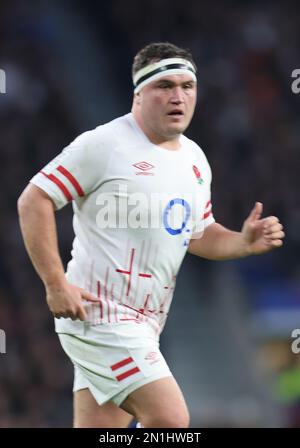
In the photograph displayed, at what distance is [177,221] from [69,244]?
275 inches

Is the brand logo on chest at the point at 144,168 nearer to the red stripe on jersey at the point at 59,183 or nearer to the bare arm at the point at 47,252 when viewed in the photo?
the red stripe on jersey at the point at 59,183

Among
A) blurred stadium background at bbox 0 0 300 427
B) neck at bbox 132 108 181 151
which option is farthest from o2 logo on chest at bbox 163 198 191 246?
blurred stadium background at bbox 0 0 300 427

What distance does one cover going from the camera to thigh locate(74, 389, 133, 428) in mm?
5004

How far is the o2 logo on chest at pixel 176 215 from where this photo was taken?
493 cm

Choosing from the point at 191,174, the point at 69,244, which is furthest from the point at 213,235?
the point at 69,244

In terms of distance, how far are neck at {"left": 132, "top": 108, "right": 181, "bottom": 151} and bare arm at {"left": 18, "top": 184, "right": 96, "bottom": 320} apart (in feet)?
2.02

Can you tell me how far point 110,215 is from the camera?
4.87 metres

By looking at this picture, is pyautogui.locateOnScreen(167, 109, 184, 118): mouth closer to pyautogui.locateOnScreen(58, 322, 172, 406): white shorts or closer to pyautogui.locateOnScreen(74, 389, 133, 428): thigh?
pyautogui.locateOnScreen(58, 322, 172, 406): white shorts

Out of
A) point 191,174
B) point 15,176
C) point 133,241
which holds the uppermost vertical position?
point 15,176

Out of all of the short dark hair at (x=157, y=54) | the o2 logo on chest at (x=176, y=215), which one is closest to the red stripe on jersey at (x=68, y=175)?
the o2 logo on chest at (x=176, y=215)

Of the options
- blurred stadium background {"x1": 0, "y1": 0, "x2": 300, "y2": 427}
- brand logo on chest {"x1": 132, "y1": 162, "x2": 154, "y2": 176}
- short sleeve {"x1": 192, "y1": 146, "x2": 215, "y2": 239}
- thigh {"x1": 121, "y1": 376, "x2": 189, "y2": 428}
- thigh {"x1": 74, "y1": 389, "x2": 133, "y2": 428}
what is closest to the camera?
thigh {"x1": 121, "y1": 376, "x2": 189, "y2": 428}

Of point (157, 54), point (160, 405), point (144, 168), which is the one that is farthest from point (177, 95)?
point (160, 405)

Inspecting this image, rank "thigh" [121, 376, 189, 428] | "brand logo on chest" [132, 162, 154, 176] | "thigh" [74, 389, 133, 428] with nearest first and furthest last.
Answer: "thigh" [121, 376, 189, 428]
"brand logo on chest" [132, 162, 154, 176]
"thigh" [74, 389, 133, 428]
